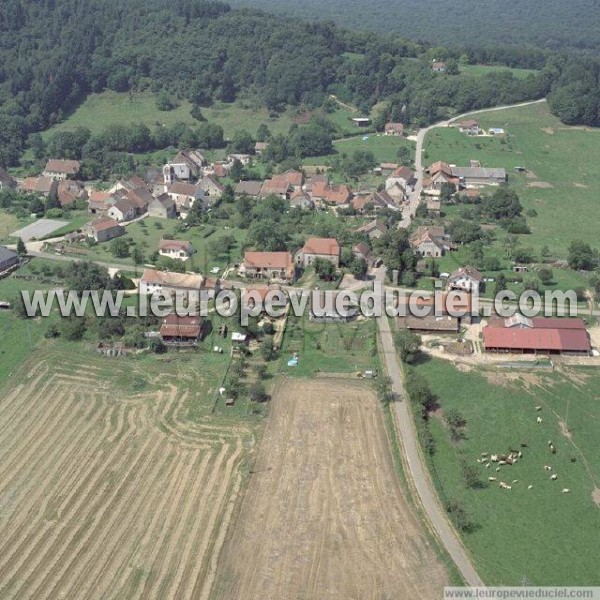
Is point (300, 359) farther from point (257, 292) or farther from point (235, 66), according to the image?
point (235, 66)

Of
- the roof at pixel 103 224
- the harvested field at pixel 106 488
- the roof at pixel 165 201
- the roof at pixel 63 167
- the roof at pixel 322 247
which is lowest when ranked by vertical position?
the harvested field at pixel 106 488

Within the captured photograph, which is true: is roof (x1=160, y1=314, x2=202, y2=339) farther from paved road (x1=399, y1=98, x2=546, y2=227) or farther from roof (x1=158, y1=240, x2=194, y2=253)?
paved road (x1=399, y1=98, x2=546, y2=227)

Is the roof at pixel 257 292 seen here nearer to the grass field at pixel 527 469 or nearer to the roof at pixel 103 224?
the grass field at pixel 527 469

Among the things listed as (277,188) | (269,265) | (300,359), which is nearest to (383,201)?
(277,188)

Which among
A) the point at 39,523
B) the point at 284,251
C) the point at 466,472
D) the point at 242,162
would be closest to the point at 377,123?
the point at 242,162

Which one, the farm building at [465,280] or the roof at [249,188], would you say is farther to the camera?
the roof at [249,188]

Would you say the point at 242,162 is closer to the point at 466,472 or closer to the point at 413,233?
the point at 413,233

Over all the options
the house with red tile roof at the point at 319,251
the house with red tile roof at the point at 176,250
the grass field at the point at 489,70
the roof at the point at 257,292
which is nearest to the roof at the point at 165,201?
the house with red tile roof at the point at 176,250
